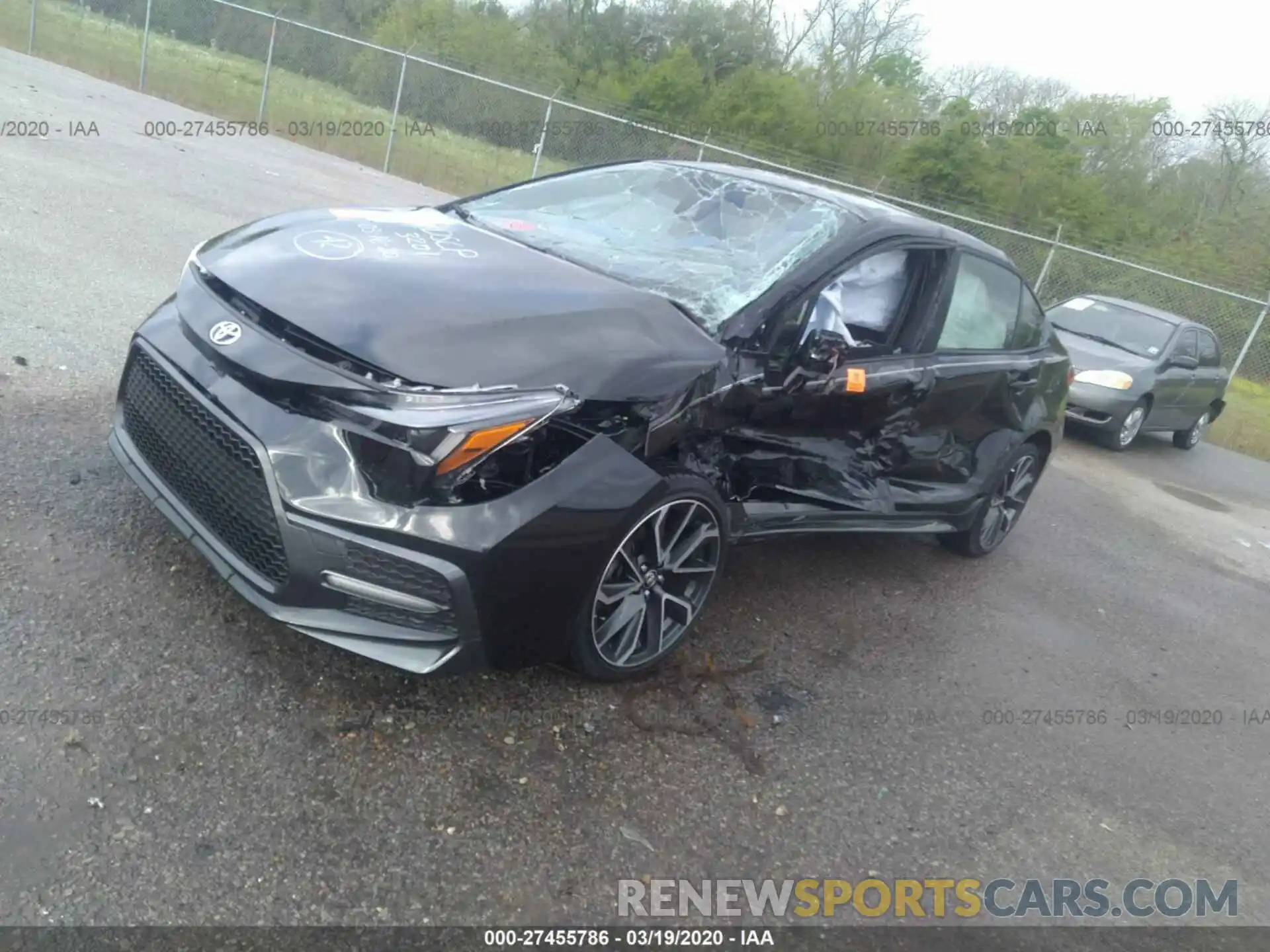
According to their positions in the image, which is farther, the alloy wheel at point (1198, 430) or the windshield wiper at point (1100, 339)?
the alloy wheel at point (1198, 430)

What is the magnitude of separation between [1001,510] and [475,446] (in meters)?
3.81

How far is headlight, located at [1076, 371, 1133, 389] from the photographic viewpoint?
10.0 m

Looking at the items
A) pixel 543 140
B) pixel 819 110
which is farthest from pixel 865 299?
pixel 819 110

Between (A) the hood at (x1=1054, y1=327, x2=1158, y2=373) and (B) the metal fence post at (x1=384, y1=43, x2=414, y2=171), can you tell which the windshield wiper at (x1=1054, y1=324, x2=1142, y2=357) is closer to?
(A) the hood at (x1=1054, y1=327, x2=1158, y2=373)

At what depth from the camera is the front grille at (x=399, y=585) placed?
2.69m

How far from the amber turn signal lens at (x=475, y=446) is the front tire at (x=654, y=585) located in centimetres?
55

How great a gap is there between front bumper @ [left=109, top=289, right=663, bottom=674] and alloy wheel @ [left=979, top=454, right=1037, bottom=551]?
3.06 metres

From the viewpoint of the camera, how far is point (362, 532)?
2678 millimetres

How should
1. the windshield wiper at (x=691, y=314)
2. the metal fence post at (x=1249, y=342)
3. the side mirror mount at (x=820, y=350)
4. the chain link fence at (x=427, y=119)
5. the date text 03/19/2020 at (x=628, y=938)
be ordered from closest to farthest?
the date text 03/19/2020 at (x=628, y=938), the windshield wiper at (x=691, y=314), the side mirror mount at (x=820, y=350), the metal fence post at (x=1249, y=342), the chain link fence at (x=427, y=119)

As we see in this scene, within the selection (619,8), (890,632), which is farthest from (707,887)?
(619,8)

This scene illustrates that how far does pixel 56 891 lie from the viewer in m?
2.18

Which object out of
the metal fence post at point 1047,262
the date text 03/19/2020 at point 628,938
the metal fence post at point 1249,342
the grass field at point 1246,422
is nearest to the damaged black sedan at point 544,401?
the date text 03/19/2020 at point 628,938

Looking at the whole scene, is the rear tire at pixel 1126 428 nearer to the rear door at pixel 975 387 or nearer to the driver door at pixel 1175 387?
the driver door at pixel 1175 387

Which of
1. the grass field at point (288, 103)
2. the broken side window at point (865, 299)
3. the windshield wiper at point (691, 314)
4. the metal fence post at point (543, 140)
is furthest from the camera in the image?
the grass field at point (288, 103)
